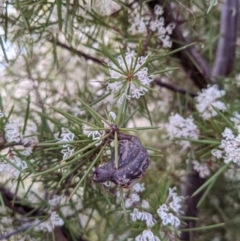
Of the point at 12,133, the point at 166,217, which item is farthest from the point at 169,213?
the point at 12,133

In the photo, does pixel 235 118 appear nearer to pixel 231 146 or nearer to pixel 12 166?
pixel 231 146

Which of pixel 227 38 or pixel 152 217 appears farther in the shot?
pixel 227 38

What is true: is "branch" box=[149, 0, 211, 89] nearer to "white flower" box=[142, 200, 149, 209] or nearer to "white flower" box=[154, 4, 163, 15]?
"white flower" box=[154, 4, 163, 15]

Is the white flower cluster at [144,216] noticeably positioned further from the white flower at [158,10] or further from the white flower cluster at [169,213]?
the white flower at [158,10]

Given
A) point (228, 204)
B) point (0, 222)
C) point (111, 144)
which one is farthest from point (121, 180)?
point (228, 204)

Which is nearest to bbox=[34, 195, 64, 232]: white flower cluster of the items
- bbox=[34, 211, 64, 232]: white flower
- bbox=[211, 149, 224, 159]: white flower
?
bbox=[34, 211, 64, 232]: white flower

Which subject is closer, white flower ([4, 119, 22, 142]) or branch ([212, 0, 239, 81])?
white flower ([4, 119, 22, 142])
